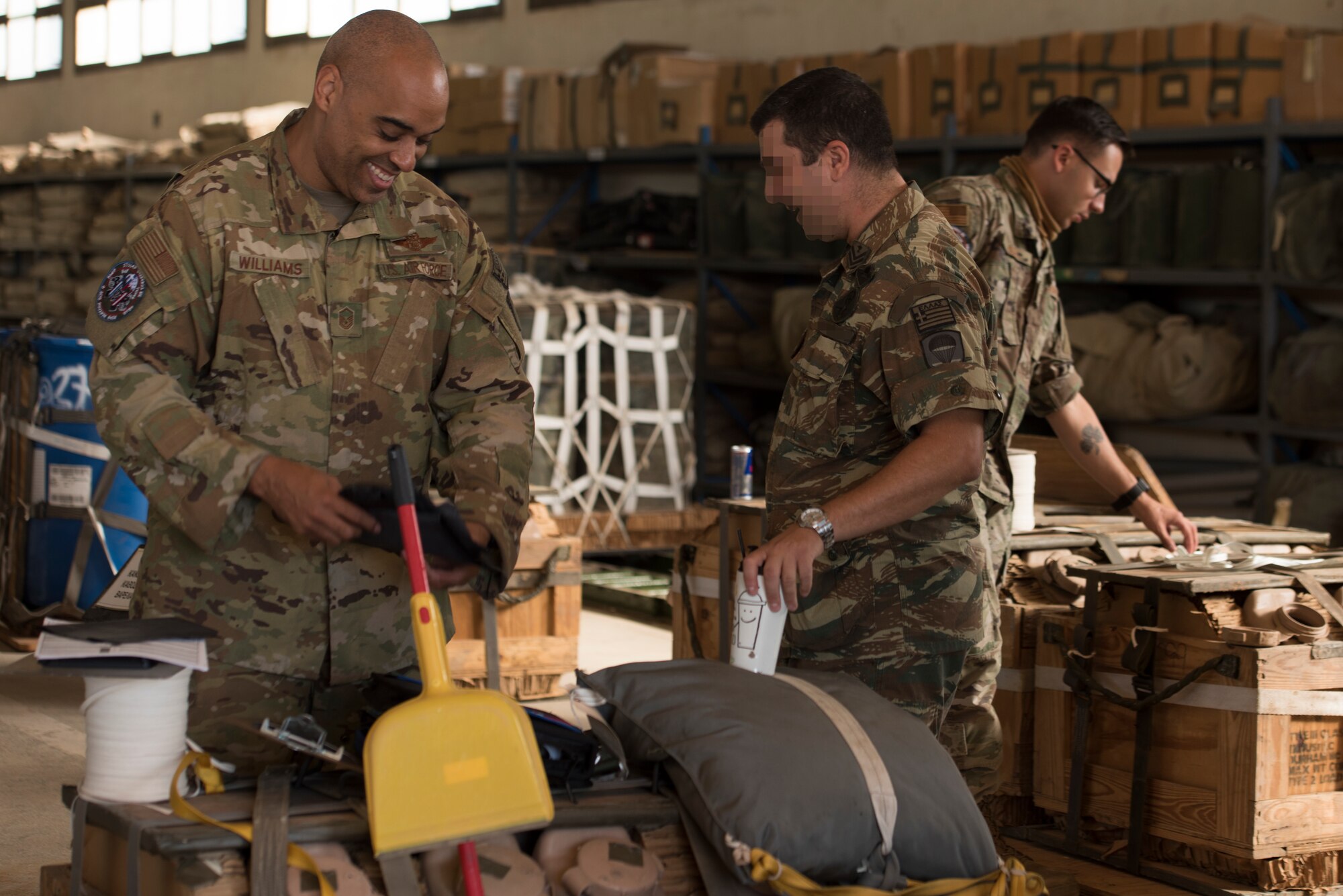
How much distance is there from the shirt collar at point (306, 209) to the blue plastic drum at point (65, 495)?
395 cm

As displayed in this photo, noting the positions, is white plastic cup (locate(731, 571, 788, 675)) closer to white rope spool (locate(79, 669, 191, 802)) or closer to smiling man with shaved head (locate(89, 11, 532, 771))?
smiling man with shaved head (locate(89, 11, 532, 771))

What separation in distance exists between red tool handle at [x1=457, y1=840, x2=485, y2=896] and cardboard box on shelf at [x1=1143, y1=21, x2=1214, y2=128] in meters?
5.87

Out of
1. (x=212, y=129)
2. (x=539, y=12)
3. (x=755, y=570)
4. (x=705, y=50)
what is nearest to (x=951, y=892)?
(x=755, y=570)

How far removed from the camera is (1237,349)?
6.86 m

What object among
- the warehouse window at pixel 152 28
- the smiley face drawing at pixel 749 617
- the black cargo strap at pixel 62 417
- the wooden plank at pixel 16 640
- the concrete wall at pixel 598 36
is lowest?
the wooden plank at pixel 16 640

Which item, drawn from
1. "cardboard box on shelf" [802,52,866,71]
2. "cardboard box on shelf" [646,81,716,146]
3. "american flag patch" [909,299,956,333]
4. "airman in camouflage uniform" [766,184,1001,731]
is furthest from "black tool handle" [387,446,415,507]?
"cardboard box on shelf" [646,81,716,146]

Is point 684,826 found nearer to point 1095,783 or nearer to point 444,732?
→ point 444,732

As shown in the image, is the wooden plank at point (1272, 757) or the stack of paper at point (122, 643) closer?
the stack of paper at point (122, 643)

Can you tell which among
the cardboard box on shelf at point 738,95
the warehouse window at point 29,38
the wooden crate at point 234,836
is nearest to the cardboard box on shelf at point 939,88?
the cardboard box on shelf at point 738,95

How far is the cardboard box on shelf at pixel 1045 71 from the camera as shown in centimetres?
716

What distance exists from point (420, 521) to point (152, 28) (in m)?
15.8

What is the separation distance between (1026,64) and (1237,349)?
173 cm

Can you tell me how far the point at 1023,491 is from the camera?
4309 millimetres

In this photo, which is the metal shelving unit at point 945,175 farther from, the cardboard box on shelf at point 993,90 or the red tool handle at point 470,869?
the red tool handle at point 470,869
